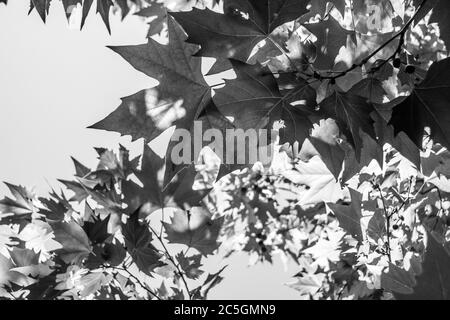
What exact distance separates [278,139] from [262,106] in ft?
2.58

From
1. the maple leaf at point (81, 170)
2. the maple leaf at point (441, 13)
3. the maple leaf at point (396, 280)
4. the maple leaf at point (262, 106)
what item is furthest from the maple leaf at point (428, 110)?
the maple leaf at point (81, 170)

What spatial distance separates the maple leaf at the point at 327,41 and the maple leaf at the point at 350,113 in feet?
0.65

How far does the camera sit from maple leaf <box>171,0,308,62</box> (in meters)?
1.23

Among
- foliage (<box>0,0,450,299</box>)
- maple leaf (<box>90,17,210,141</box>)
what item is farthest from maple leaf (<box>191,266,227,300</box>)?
maple leaf (<box>90,17,210,141</box>)

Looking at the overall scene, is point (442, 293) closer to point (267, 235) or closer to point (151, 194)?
point (151, 194)

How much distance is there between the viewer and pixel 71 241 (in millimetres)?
1737

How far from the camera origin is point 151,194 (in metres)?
1.80

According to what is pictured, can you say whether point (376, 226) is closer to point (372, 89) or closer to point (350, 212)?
point (350, 212)

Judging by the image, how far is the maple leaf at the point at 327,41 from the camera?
55.9 inches

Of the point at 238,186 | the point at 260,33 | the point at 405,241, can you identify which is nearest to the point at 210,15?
the point at 260,33

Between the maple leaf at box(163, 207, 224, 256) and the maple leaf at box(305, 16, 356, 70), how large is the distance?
0.86 m

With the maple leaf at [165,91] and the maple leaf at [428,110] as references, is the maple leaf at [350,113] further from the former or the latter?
the maple leaf at [165,91]

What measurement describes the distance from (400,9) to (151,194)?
4.25ft

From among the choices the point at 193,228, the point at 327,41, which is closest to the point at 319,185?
→ the point at 193,228
